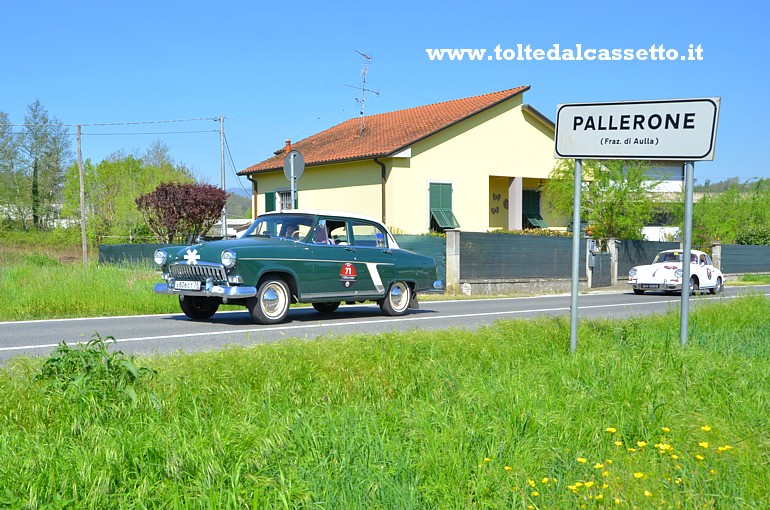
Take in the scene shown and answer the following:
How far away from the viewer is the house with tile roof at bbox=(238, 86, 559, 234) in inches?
1207

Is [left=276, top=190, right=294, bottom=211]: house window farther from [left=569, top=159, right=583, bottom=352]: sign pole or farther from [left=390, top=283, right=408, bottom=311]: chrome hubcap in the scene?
[left=569, top=159, right=583, bottom=352]: sign pole

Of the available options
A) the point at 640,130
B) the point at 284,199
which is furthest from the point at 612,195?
the point at 640,130

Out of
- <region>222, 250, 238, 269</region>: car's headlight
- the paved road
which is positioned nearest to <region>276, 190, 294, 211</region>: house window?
the paved road

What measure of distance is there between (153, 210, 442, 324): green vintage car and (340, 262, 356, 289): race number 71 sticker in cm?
2

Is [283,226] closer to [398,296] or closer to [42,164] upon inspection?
[398,296]

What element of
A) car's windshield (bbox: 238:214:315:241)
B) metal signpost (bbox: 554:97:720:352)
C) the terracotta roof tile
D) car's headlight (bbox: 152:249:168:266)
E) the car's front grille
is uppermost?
the terracotta roof tile

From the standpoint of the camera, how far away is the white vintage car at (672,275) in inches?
958

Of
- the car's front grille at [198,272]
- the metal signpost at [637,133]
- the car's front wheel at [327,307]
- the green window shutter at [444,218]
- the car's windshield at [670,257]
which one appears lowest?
the car's front wheel at [327,307]

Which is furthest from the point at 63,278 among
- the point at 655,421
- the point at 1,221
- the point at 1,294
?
the point at 1,221

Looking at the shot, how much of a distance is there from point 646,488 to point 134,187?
56369 millimetres

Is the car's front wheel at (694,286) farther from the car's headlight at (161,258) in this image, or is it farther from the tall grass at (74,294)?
the car's headlight at (161,258)

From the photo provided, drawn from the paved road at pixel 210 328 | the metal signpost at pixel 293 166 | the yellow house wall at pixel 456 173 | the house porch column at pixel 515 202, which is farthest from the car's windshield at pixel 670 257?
the metal signpost at pixel 293 166

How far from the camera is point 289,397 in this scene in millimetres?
5664

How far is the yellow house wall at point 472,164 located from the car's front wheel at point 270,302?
1826cm
